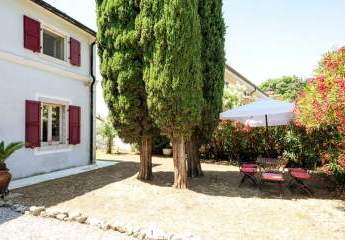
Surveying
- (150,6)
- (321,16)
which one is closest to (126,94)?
(150,6)

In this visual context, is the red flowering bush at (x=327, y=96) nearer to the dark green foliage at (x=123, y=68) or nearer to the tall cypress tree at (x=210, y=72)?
the tall cypress tree at (x=210, y=72)

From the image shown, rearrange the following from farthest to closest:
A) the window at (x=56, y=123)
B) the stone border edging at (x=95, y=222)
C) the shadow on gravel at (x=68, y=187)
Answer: the window at (x=56, y=123) → the shadow on gravel at (x=68, y=187) → the stone border edging at (x=95, y=222)

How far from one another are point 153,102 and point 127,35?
6.89 feet

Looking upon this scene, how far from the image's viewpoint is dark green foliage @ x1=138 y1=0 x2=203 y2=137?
852 centimetres

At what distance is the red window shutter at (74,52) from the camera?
43.1 ft

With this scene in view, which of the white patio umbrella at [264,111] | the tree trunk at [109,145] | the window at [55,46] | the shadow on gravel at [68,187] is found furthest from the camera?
the tree trunk at [109,145]

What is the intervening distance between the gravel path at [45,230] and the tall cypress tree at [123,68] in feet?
12.9

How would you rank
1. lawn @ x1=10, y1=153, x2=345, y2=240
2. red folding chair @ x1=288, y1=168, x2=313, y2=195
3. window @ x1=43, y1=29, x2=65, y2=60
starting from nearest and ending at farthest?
lawn @ x1=10, y1=153, x2=345, y2=240, red folding chair @ x1=288, y1=168, x2=313, y2=195, window @ x1=43, y1=29, x2=65, y2=60

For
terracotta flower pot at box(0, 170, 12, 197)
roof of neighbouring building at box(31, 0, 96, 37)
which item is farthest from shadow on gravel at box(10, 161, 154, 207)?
roof of neighbouring building at box(31, 0, 96, 37)

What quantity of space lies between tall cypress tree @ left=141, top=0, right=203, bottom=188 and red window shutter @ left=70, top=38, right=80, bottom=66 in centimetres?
524

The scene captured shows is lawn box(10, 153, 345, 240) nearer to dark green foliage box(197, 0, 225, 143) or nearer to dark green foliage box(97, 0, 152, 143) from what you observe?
dark green foliage box(97, 0, 152, 143)

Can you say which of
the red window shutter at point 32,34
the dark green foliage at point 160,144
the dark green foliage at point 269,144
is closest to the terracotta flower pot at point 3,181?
the red window shutter at point 32,34

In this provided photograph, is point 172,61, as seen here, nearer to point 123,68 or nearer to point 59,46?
point 123,68

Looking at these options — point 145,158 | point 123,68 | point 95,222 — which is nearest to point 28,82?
point 123,68
